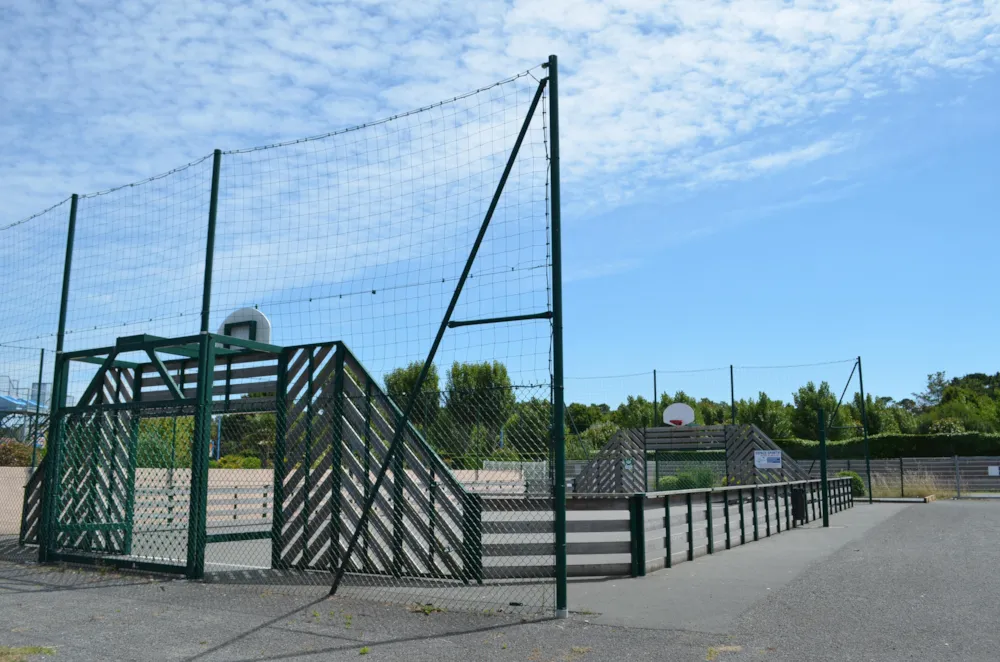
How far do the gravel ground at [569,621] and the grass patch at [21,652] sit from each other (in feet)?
0.49

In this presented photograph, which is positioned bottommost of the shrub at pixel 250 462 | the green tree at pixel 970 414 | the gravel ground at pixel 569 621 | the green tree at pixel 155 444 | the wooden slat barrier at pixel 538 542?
the gravel ground at pixel 569 621

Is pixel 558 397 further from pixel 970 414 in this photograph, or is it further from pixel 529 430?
pixel 970 414

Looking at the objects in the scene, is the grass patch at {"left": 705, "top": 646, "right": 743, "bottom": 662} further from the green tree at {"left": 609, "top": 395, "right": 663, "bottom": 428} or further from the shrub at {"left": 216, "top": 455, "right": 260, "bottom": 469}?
the green tree at {"left": 609, "top": 395, "right": 663, "bottom": 428}

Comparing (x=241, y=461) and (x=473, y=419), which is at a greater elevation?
(x=473, y=419)

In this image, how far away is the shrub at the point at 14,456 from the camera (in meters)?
17.3

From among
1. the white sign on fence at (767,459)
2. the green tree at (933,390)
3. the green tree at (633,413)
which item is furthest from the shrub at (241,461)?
the green tree at (933,390)

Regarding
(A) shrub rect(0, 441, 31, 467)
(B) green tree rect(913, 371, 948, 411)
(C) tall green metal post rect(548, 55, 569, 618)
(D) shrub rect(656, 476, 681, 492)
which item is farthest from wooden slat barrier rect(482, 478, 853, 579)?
(B) green tree rect(913, 371, 948, 411)

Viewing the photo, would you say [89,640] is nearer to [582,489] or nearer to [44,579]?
[44,579]

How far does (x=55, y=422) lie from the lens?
11188 mm

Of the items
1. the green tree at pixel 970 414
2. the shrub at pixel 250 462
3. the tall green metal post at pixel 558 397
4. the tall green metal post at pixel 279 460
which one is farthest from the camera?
the green tree at pixel 970 414

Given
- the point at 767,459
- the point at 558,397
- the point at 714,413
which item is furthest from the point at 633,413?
the point at 558,397

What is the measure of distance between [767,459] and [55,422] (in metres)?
18.8

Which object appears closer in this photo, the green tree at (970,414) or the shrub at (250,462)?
the shrub at (250,462)

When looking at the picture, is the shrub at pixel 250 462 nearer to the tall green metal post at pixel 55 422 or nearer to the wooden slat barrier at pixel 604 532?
the tall green metal post at pixel 55 422
